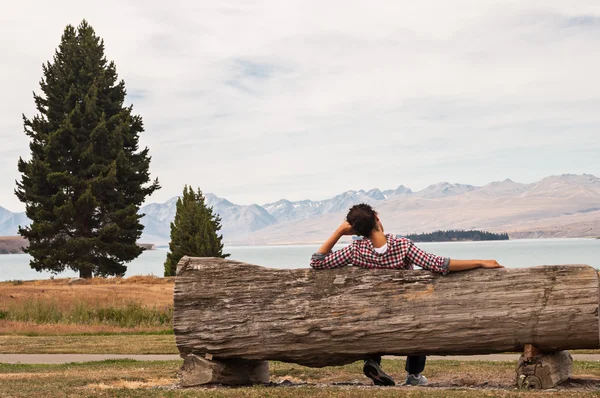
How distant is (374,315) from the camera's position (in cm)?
928

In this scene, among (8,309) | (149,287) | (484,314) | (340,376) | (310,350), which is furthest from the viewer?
(149,287)

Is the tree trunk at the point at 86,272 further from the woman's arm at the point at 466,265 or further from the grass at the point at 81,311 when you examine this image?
the woman's arm at the point at 466,265

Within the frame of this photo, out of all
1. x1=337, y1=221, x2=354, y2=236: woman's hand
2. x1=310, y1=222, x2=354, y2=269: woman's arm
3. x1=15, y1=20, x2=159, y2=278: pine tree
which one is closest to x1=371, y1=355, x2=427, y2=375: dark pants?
x1=310, y1=222, x2=354, y2=269: woman's arm

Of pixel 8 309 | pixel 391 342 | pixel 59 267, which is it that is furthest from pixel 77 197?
pixel 391 342

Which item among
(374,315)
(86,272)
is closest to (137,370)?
(374,315)

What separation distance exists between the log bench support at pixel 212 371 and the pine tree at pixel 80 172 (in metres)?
32.8

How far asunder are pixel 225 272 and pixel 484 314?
3441mm

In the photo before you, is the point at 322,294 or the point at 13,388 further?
the point at 13,388

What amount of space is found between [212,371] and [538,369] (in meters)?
4.28

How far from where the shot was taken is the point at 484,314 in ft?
29.4

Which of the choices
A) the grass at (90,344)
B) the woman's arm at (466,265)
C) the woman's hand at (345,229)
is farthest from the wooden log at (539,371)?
the grass at (90,344)

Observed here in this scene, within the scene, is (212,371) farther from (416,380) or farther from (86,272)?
(86,272)

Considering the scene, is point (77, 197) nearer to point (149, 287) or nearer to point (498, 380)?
point (149, 287)

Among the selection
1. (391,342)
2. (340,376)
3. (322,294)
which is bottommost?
(340,376)
